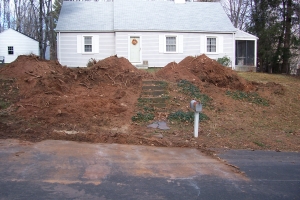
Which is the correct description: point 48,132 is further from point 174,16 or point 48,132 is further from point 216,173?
point 174,16

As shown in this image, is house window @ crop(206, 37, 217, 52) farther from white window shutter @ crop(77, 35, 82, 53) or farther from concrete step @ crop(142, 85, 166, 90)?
concrete step @ crop(142, 85, 166, 90)

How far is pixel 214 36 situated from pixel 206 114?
47.1 feet

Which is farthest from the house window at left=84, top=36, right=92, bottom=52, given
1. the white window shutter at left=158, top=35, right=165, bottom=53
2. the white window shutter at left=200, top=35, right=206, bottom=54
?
the white window shutter at left=200, top=35, right=206, bottom=54

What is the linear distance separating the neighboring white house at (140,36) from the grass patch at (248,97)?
31.9 feet

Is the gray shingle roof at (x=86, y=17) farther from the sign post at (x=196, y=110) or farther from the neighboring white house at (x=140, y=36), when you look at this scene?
the sign post at (x=196, y=110)

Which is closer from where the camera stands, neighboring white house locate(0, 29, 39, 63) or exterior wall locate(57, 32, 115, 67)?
exterior wall locate(57, 32, 115, 67)

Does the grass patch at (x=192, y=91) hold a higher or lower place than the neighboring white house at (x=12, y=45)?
lower

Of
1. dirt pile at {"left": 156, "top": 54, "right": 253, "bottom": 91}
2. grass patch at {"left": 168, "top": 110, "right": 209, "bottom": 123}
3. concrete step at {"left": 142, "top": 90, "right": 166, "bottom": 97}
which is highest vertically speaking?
dirt pile at {"left": 156, "top": 54, "right": 253, "bottom": 91}

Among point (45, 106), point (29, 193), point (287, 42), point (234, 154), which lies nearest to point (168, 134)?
point (234, 154)

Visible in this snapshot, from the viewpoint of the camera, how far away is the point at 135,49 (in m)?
24.7

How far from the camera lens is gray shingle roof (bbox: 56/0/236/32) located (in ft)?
81.2

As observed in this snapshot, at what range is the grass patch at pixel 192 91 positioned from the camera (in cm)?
1407

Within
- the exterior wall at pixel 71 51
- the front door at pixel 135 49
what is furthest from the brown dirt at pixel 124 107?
the exterior wall at pixel 71 51

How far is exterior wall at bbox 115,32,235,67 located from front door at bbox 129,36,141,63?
0.78 ft
